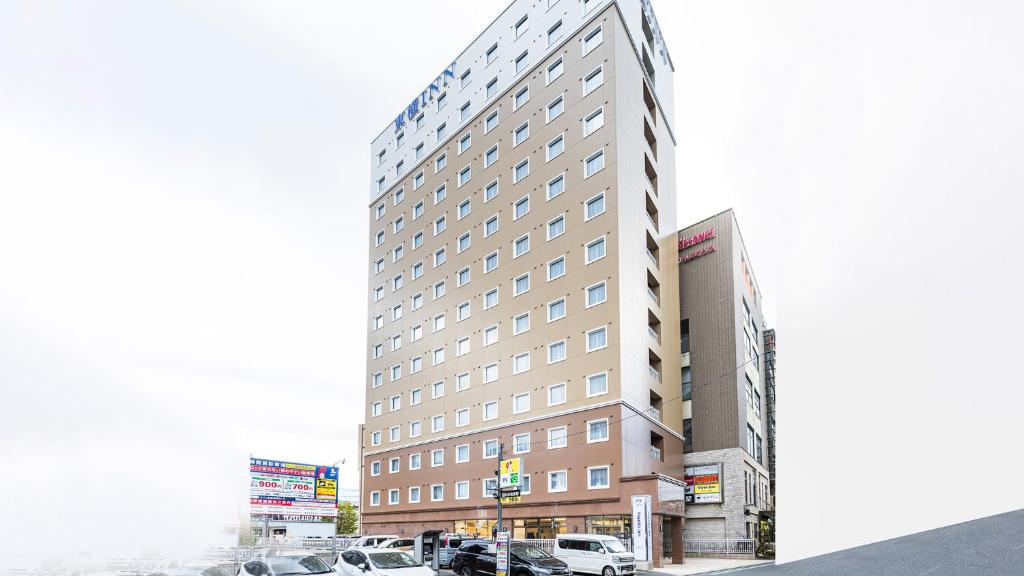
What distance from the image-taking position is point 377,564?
23359 mm

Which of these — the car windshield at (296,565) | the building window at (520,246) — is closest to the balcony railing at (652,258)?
the building window at (520,246)

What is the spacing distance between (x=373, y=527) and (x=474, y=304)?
1954 cm

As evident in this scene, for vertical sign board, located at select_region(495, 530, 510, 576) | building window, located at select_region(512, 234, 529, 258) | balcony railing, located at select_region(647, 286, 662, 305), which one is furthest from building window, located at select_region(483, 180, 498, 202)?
vertical sign board, located at select_region(495, 530, 510, 576)

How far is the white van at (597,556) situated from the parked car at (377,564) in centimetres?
832

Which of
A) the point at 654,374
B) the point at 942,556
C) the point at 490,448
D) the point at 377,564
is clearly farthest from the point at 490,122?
the point at 942,556

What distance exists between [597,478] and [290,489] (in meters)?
16.4

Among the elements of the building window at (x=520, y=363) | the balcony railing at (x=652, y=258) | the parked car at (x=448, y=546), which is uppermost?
the balcony railing at (x=652, y=258)

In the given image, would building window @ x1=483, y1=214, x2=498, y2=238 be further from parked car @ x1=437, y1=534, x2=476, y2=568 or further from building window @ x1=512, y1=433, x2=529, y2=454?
parked car @ x1=437, y1=534, x2=476, y2=568

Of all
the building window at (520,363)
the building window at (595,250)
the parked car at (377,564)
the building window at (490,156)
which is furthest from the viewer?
the building window at (490,156)

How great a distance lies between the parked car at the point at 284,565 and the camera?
1977cm

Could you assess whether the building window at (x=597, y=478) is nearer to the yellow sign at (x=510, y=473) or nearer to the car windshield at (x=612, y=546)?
the yellow sign at (x=510, y=473)

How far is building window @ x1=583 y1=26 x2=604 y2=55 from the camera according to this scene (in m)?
44.8

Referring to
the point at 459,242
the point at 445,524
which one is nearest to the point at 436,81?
the point at 459,242

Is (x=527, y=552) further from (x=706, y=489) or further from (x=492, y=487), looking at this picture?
(x=706, y=489)
